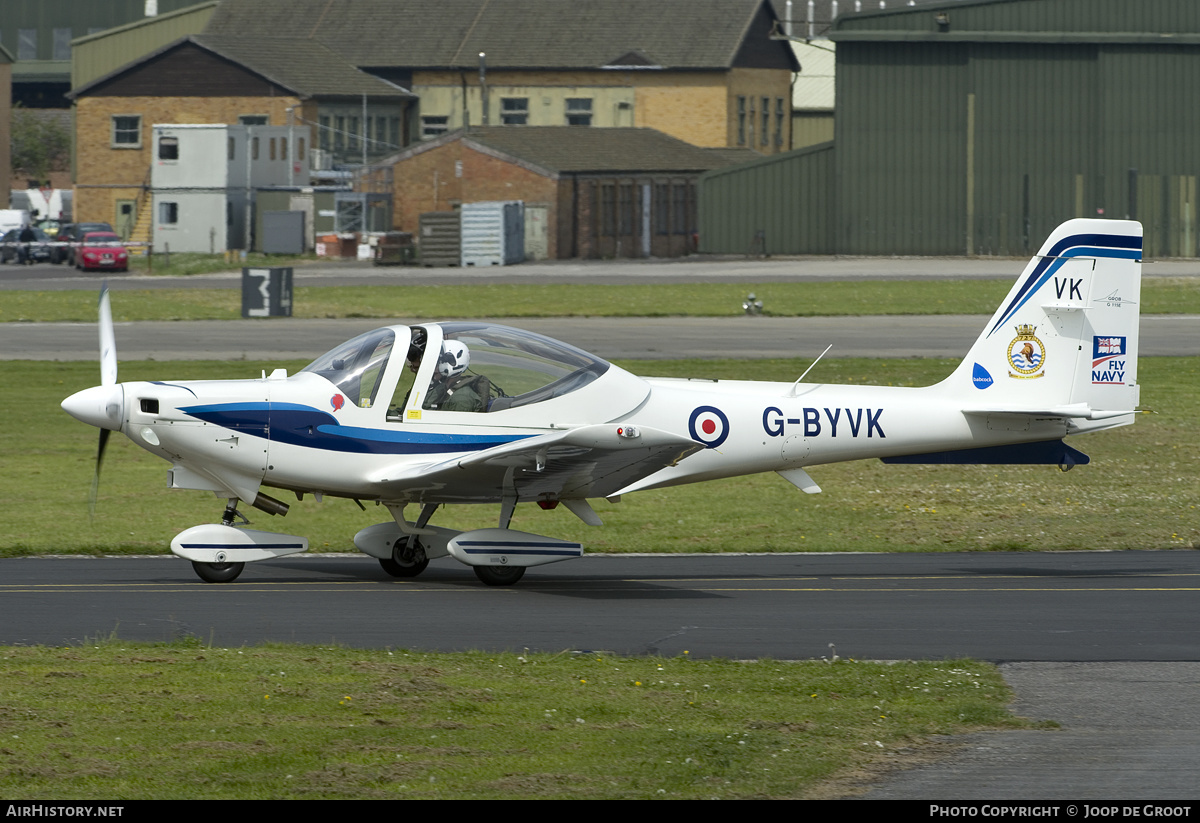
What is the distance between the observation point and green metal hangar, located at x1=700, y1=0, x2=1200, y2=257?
64375mm

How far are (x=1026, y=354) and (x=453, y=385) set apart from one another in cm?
551

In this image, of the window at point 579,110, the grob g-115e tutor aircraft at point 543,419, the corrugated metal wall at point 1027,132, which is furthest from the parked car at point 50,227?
the grob g-115e tutor aircraft at point 543,419

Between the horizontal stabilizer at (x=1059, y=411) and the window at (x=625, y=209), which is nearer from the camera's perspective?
the horizontal stabilizer at (x=1059, y=411)

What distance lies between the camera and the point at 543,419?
44.4 ft

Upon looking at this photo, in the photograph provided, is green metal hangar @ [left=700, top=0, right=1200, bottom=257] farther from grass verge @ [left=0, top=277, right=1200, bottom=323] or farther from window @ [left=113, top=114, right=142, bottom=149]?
window @ [left=113, top=114, right=142, bottom=149]

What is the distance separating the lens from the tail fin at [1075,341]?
571 inches

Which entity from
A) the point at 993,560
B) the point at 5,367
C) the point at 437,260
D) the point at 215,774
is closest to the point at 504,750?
the point at 215,774

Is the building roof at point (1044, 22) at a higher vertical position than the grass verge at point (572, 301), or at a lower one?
higher

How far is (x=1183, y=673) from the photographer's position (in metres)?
10.5

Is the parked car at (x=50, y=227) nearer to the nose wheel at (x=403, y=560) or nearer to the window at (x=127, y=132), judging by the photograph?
the window at (x=127, y=132)

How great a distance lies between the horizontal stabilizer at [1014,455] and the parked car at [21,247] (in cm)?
6424

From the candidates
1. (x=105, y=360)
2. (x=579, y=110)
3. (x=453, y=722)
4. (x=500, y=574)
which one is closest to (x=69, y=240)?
(x=579, y=110)

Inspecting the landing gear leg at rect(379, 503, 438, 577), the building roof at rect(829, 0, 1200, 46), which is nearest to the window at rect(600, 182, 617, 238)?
the building roof at rect(829, 0, 1200, 46)

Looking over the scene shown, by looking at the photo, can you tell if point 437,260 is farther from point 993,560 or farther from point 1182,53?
point 993,560
